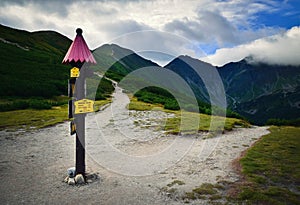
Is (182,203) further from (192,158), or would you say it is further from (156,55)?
(156,55)

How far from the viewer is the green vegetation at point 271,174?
933cm

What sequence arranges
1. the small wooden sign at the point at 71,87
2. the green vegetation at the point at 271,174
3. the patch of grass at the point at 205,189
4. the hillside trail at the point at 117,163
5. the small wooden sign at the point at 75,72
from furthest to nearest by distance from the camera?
1. the small wooden sign at the point at 71,87
2. the small wooden sign at the point at 75,72
3. the patch of grass at the point at 205,189
4. the hillside trail at the point at 117,163
5. the green vegetation at the point at 271,174

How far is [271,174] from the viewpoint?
11750 mm

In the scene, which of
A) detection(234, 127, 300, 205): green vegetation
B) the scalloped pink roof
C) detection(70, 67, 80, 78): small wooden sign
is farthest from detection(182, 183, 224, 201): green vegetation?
the scalloped pink roof

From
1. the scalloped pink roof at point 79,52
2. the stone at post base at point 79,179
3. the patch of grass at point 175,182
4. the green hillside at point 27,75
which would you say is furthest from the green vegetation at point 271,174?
the green hillside at point 27,75

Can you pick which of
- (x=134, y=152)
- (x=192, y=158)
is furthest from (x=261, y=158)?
(x=134, y=152)

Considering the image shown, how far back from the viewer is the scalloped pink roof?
10734 millimetres

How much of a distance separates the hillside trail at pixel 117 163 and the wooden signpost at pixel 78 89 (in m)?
1.68

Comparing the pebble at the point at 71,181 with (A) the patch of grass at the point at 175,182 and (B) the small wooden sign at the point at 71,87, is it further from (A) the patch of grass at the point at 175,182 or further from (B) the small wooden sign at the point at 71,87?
(A) the patch of grass at the point at 175,182

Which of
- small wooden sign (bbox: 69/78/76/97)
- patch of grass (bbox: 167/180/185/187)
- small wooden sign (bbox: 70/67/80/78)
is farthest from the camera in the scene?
small wooden sign (bbox: 69/78/76/97)

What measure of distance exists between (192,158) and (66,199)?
778cm

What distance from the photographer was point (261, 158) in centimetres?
1448

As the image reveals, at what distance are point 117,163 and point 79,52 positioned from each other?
6236 mm

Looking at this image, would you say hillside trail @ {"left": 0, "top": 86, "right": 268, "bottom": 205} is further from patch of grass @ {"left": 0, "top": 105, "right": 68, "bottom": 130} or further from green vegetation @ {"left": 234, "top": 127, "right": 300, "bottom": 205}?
patch of grass @ {"left": 0, "top": 105, "right": 68, "bottom": 130}
